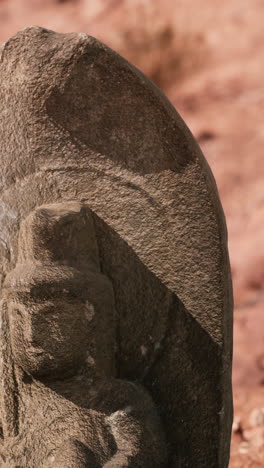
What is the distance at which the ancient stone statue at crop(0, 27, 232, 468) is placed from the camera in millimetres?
1965

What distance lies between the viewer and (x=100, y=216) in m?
2.15

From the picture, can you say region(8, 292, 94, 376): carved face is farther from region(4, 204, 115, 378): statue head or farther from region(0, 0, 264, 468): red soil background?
region(0, 0, 264, 468): red soil background

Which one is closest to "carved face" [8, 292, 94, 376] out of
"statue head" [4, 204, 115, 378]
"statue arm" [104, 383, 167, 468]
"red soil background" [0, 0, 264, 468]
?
"statue head" [4, 204, 115, 378]

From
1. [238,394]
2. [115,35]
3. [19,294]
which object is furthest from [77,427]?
[115,35]

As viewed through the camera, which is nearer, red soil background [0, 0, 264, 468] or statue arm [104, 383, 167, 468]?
statue arm [104, 383, 167, 468]

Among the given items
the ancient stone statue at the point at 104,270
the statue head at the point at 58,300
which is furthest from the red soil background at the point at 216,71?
the statue head at the point at 58,300

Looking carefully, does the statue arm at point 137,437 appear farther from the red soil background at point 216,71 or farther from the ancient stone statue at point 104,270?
the red soil background at point 216,71

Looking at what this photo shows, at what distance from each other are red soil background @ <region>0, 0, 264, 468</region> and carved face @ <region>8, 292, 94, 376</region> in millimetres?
2790

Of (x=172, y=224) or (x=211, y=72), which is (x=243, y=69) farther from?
(x=172, y=224)

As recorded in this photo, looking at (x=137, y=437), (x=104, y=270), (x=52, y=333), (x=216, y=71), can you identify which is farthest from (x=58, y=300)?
(x=216, y=71)

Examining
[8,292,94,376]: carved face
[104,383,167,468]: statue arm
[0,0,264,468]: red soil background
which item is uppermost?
[0,0,264,468]: red soil background

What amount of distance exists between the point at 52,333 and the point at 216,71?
426 cm

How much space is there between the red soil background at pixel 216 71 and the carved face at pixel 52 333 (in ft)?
9.15

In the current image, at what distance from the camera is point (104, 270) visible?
214cm
